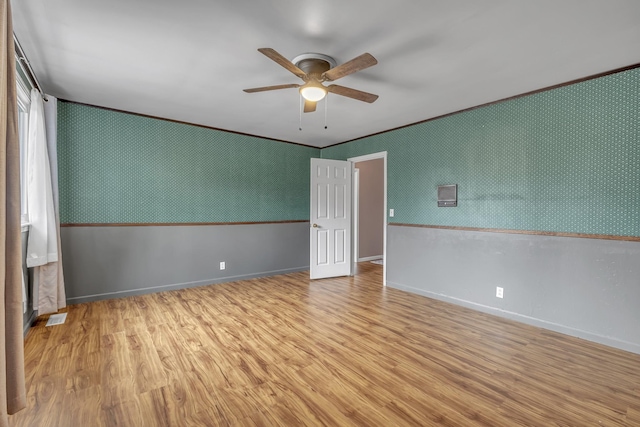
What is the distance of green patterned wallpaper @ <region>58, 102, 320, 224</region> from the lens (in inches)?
149

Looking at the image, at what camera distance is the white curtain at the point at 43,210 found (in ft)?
10.2

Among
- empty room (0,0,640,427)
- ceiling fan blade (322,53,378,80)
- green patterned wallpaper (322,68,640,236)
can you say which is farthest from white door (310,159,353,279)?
ceiling fan blade (322,53,378,80)

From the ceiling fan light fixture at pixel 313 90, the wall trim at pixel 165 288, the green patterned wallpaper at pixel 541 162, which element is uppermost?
the ceiling fan light fixture at pixel 313 90

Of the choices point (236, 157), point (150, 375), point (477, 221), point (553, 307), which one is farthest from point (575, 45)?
point (236, 157)

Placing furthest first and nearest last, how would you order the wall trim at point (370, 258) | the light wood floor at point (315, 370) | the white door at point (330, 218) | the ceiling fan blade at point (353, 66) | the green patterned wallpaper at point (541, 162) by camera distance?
the wall trim at point (370, 258), the white door at point (330, 218), the green patterned wallpaper at point (541, 162), the ceiling fan blade at point (353, 66), the light wood floor at point (315, 370)

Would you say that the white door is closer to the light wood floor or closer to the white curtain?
the light wood floor

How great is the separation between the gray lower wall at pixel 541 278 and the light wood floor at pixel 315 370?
18 cm

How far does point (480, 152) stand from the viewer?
3.71m

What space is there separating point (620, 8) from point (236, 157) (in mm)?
4494

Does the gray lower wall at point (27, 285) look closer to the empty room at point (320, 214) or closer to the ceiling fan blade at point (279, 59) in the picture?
the empty room at point (320, 214)

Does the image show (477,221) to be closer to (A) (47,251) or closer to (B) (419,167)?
(B) (419,167)

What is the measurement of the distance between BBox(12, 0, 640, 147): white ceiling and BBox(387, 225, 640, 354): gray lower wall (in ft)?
5.33

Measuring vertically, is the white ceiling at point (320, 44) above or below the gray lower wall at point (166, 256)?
above

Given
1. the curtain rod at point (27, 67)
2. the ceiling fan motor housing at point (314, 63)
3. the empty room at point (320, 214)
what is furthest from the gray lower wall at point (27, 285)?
the ceiling fan motor housing at point (314, 63)
